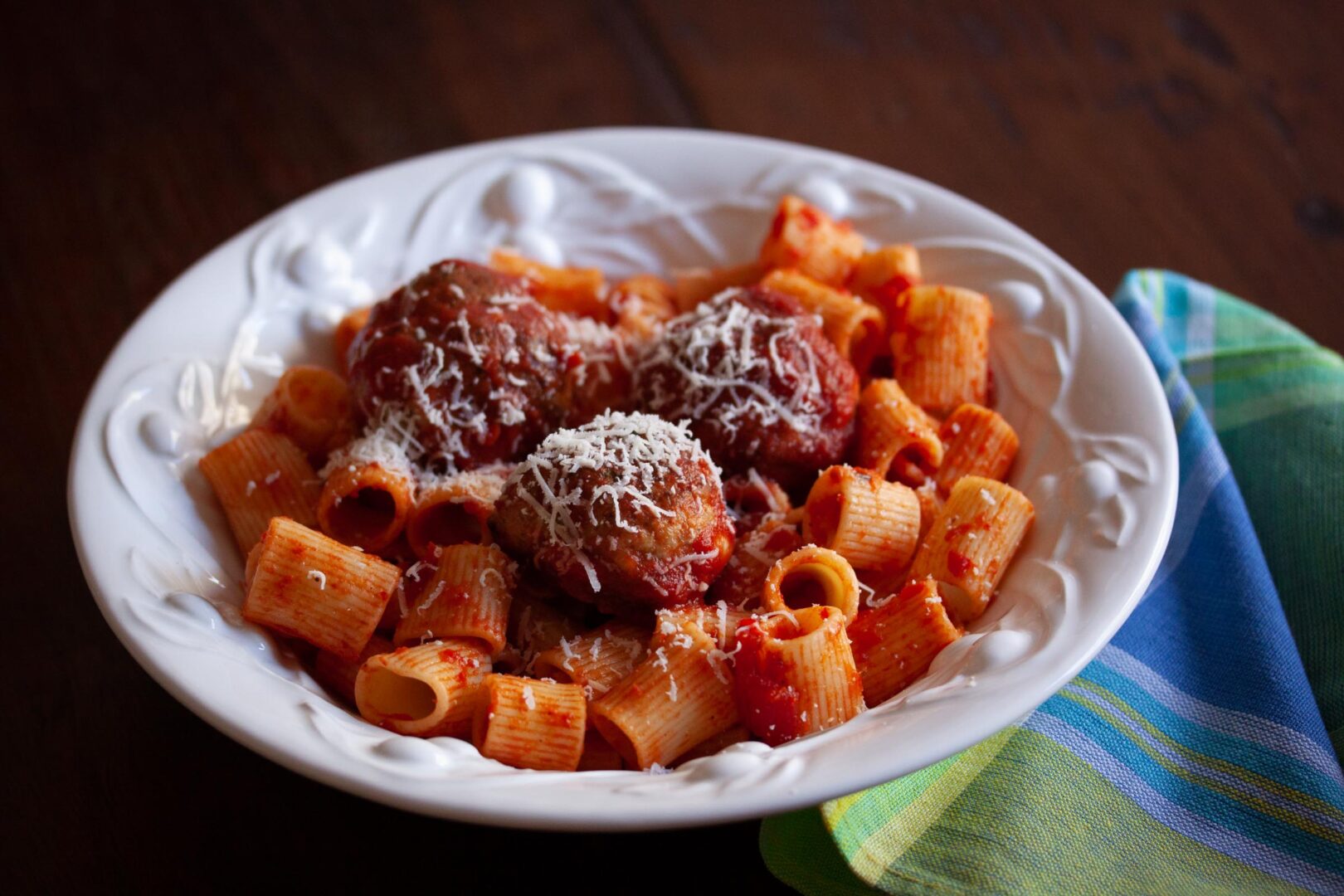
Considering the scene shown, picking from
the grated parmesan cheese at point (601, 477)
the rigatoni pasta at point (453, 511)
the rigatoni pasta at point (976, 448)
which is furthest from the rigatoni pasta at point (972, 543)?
the rigatoni pasta at point (453, 511)

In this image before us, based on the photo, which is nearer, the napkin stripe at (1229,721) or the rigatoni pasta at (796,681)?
the rigatoni pasta at (796,681)

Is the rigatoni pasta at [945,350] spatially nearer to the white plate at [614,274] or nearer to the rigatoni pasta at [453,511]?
the white plate at [614,274]

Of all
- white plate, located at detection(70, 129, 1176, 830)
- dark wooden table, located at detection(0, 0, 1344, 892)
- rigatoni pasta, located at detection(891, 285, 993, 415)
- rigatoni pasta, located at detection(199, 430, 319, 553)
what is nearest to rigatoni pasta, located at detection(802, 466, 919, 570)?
white plate, located at detection(70, 129, 1176, 830)

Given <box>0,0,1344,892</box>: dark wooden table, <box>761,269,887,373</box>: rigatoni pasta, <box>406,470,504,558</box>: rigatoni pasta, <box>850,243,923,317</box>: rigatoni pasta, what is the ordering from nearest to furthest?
1. <box>406,470,504,558</box>: rigatoni pasta
2. <box>761,269,887,373</box>: rigatoni pasta
3. <box>850,243,923,317</box>: rigatoni pasta
4. <box>0,0,1344,892</box>: dark wooden table

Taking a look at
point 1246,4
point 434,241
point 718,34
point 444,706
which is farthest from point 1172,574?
point 1246,4

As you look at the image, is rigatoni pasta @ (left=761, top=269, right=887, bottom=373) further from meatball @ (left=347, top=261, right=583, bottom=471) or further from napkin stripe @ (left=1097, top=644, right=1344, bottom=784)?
napkin stripe @ (left=1097, top=644, right=1344, bottom=784)

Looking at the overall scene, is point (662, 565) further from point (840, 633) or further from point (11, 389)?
point (11, 389)
